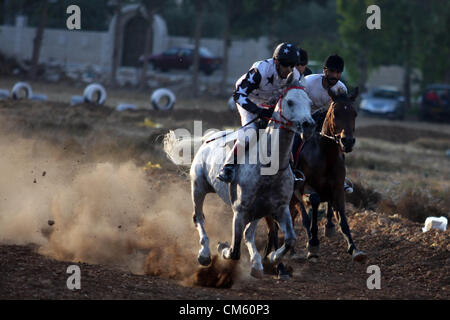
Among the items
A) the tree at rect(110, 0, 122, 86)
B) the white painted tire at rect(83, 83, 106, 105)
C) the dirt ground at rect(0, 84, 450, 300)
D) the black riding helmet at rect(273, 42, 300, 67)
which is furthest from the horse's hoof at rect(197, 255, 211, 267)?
the tree at rect(110, 0, 122, 86)

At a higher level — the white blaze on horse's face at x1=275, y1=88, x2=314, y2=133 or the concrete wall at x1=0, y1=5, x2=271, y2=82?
the concrete wall at x1=0, y1=5, x2=271, y2=82

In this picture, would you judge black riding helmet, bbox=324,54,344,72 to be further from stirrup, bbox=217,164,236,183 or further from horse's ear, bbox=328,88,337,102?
stirrup, bbox=217,164,236,183

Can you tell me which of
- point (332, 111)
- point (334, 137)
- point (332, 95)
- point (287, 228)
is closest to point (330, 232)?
point (334, 137)

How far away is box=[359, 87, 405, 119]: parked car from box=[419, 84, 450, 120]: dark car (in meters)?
1.22

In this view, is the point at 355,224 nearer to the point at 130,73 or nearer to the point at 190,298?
the point at 190,298

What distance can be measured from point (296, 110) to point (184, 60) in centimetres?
3967

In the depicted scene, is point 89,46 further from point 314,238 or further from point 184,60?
point 314,238

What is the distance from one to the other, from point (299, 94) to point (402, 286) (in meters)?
3.16

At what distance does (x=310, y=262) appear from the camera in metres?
10.5

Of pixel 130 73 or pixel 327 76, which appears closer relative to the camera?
pixel 327 76

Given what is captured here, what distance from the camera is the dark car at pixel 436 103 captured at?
38.7 meters

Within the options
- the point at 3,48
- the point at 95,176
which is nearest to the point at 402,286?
the point at 95,176

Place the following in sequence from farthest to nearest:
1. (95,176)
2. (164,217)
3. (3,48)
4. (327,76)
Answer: (3,48), (95,176), (164,217), (327,76)

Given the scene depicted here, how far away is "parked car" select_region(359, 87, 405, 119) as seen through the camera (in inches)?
1542
